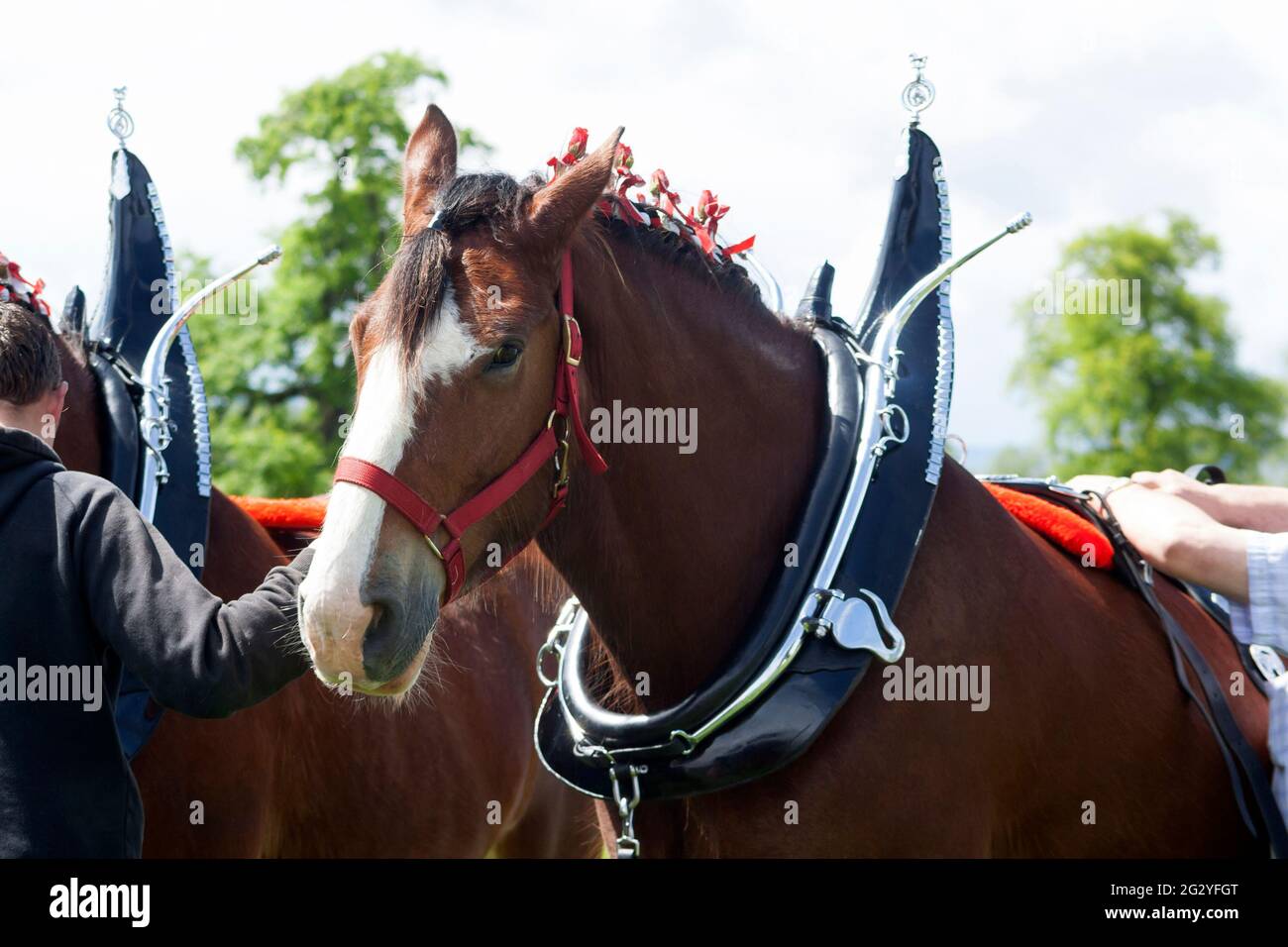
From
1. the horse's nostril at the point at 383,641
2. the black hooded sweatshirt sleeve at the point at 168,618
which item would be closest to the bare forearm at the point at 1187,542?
the horse's nostril at the point at 383,641

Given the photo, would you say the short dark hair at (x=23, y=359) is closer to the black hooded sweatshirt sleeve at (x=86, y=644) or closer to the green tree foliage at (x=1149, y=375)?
the black hooded sweatshirt sleeve at (x=86, y=644)

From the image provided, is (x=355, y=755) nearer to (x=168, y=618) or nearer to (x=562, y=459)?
(x=168, y=618)

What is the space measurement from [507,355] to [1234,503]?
215 centimetres

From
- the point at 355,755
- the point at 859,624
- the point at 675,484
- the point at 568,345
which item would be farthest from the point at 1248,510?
the point at 355,755

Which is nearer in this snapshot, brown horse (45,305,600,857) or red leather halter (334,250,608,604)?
red leather halter (334,250,608,604)

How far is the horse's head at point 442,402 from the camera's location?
226 cm

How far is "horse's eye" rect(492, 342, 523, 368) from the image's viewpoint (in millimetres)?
2422

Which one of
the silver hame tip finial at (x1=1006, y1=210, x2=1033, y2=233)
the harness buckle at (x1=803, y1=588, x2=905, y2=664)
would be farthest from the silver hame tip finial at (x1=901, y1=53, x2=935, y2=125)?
the harness buckle at (x1=803, y1=588, x2=905, y2=664)

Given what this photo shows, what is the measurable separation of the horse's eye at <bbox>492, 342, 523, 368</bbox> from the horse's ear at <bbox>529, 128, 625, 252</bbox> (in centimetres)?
25

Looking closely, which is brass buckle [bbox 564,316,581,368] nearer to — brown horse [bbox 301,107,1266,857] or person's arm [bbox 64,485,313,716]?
brown horse [bbox 301,107,1266,857]

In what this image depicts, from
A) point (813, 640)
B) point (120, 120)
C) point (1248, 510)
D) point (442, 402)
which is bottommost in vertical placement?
point (813, 640)

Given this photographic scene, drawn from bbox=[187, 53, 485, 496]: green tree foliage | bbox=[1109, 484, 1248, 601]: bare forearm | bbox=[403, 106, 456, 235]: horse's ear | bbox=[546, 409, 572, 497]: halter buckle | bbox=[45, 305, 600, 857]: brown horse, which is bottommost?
bbox=[45, 305, 600, 857]: brown horse

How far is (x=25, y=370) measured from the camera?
2533 millimetres

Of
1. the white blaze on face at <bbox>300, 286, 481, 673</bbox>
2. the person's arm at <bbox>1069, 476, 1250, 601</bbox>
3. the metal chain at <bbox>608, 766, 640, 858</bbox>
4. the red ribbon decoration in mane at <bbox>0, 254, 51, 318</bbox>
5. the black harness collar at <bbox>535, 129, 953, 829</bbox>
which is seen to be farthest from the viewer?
the red ribbon decoration in mane at <bbox>0, 254, 51, 318</bbox>
